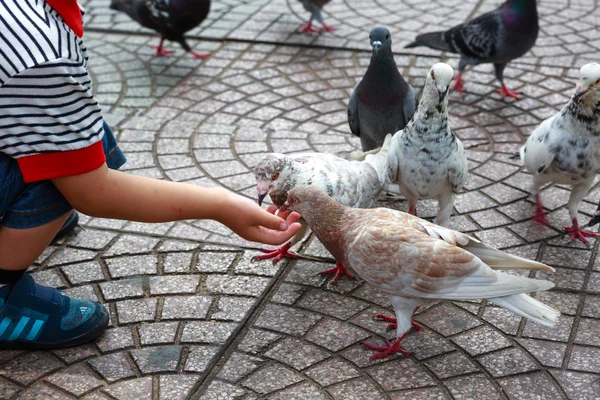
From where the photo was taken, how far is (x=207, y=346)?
3350 mm

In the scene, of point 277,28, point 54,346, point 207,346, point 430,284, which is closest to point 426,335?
point 430,284

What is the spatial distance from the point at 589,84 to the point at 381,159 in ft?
4.00

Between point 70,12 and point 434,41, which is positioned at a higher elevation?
point 70,12

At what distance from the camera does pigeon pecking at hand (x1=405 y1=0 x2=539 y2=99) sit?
5734mm

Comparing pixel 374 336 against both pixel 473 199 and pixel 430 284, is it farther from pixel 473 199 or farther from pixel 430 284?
pixel 473 199

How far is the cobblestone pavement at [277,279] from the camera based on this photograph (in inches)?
124

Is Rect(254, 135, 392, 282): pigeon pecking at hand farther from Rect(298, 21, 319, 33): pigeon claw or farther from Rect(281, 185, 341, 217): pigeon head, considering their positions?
Rect(298, 21, 319, 33): pigeon claw

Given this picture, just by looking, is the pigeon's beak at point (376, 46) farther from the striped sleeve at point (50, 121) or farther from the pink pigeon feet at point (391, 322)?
the striped sleeve at point (50, 121)

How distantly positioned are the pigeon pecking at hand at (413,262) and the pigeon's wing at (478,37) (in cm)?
290

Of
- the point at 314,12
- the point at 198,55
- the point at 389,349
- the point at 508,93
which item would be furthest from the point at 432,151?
the point at 314,12

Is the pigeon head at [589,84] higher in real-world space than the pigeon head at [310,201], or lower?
higher

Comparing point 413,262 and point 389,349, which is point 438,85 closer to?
point 413,262

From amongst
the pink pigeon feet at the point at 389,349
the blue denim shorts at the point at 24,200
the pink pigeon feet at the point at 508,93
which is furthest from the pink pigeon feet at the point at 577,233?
the blue denim shorts at the point at 24,200

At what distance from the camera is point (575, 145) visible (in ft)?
12.9
